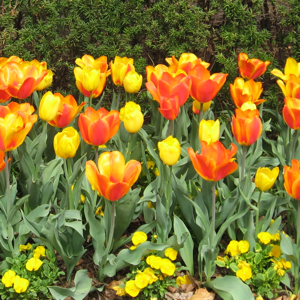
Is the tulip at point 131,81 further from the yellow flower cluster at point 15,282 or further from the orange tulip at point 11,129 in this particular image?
the yellow flower cluster at point 15,282

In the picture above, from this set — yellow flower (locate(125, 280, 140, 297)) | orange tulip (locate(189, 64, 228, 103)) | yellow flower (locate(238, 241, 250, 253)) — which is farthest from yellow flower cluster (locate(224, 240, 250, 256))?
orange tulip (locate(189, 64, 228, 103))

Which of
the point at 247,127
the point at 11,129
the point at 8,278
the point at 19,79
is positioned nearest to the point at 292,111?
the point at 247,127

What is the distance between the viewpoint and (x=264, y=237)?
6.93 feet

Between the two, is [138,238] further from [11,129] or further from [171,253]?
[11,129]

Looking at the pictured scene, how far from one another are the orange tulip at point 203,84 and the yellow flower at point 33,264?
114cm

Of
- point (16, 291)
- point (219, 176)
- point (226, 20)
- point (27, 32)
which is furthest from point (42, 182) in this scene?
point (226, 20)

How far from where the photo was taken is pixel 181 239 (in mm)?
2090

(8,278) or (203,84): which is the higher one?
(203,84)

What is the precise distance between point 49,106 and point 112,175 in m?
0.58

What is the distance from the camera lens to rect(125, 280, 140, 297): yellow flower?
1.94 m

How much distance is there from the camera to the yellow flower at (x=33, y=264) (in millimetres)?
1950

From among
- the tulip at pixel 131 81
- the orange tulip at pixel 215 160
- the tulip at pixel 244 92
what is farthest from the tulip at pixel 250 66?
the orange tulip at pixel 215 160

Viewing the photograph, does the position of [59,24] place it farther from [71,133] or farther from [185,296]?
[185,296]

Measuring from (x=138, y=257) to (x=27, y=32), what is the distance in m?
2.20
